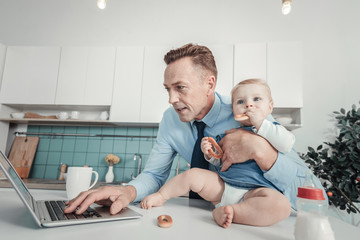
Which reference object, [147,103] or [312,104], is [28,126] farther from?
[312,104]

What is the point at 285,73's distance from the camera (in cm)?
243

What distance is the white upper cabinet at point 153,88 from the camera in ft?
8.43

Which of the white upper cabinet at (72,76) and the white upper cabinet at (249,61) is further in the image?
the white upper cabinet at (72,76)

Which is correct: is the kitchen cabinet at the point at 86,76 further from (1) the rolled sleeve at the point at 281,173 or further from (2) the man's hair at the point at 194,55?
(1) the rolled sleeve at the point at 281,173

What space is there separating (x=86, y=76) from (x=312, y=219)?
9.27 ft

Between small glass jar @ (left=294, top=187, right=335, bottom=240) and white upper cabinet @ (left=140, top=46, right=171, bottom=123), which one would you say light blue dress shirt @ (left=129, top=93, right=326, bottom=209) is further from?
white upper cabinet @ (left=140, top=46, right=171, bottom=123)

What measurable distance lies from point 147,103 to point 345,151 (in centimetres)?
222

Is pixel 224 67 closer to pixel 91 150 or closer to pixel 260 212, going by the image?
pixel 91 150

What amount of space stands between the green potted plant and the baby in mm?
1765

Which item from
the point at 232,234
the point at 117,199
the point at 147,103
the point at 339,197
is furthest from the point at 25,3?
the point at 339,197

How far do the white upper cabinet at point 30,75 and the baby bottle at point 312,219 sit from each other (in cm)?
297

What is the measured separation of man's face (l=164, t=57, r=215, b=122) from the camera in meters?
0.98

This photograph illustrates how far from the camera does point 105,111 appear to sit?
2.79 meters

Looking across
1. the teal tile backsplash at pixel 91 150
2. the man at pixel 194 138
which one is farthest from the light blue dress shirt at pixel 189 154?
the teal tile backsplash at pixel 91 150
